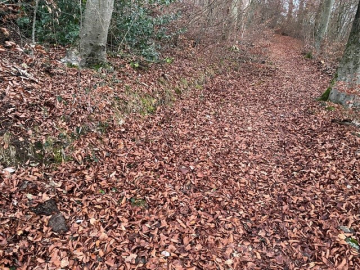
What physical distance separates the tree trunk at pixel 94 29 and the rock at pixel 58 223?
3.90 m

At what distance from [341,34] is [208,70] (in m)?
16.5

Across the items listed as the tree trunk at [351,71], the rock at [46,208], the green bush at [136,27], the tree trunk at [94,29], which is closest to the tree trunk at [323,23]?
the tree trunk at [351,71]

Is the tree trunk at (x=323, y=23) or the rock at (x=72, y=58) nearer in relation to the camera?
the rock at (x=72, y=58)

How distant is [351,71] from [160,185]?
696 cm

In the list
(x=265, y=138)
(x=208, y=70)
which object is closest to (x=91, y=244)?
(x=265, y=138)

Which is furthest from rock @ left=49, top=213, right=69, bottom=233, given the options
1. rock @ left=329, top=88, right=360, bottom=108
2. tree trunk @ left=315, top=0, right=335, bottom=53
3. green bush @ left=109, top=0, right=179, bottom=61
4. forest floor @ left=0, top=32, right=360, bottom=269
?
tree trunk @ left=315, top=0, right=335, bottom=53

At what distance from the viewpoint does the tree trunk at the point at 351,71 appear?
22.7 feet

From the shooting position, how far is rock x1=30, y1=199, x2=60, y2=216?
3055 mm

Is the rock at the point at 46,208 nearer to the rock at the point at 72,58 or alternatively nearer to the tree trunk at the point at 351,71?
the rock at the point at 72,58

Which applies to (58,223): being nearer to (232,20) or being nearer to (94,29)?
(94,29)

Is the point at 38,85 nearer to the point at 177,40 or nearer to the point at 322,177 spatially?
the point at 322,177

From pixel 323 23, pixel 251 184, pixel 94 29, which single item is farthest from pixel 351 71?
pixel 323 23

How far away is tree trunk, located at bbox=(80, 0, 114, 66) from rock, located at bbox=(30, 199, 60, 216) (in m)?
3.71

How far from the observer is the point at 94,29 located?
5570 millimetres
